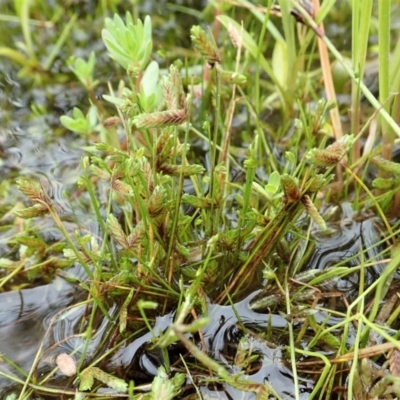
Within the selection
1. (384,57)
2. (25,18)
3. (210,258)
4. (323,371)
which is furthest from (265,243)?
(25,18)

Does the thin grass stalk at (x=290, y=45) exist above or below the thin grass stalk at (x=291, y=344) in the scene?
above

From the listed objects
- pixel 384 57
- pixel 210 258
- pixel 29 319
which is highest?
pixel 384 57

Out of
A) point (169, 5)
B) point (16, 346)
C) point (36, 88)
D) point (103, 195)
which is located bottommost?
point (16, 346)

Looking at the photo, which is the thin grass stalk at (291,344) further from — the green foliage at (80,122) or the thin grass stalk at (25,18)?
the thin grass stalk at (25,18)

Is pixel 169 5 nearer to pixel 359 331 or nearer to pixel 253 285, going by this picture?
pixel 253 285

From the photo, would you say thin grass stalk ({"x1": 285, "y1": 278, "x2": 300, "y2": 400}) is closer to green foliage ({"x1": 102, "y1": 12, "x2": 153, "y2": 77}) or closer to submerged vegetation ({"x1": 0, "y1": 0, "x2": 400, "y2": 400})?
submerged vegetation ({"x1": 0, "y1": 0, "x2": 400, "y2": 400})

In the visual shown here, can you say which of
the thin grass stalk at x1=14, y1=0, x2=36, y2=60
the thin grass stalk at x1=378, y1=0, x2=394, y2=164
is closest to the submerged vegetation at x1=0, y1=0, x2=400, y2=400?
the thin grass stalk at x1=378, y1=0, x2=394, y2=164

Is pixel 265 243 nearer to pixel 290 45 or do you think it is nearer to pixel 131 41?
pixel 131 41

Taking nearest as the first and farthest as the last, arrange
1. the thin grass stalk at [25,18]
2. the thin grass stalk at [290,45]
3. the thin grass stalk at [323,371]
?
the thin grass stalk at [323,371] < the thin grass stalk at [290,45] < the thin grass stalk at [25,18]

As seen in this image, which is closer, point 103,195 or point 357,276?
point 357,276

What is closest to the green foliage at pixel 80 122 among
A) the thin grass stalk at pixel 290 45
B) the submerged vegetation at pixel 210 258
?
the submerged vegetation at pixel 210 258

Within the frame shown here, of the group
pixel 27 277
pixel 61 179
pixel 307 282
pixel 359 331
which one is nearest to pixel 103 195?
pixel 61 179
